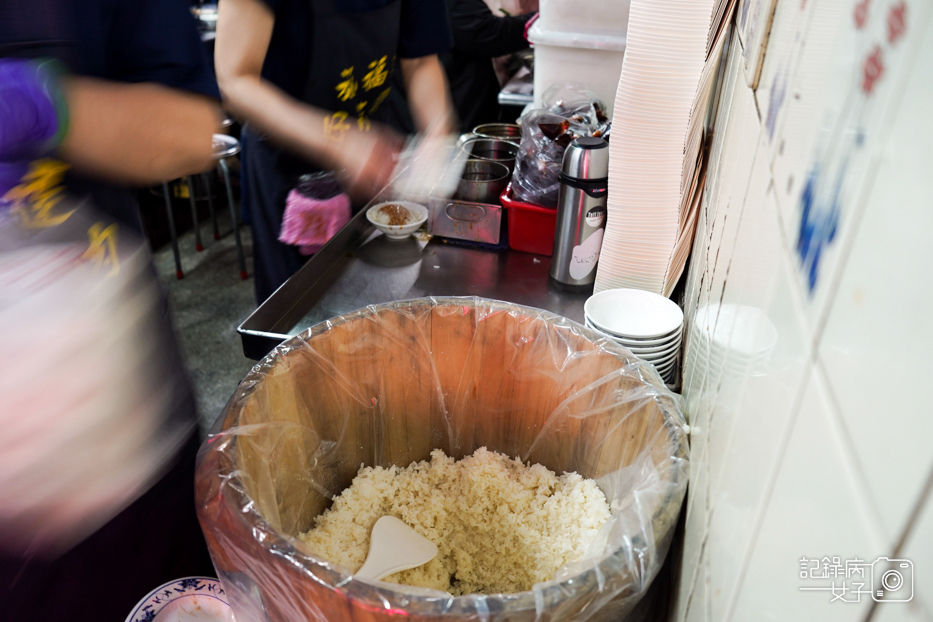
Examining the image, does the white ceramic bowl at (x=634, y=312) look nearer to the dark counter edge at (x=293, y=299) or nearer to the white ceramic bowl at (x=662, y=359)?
the white ceramic bowl at (x=662, y=359)

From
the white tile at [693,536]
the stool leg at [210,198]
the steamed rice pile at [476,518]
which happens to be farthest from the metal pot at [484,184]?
the stool leg at [210,198]

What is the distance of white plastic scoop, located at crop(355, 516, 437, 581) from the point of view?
887mm

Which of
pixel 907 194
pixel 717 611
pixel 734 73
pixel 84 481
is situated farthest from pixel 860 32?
pixel 84 481

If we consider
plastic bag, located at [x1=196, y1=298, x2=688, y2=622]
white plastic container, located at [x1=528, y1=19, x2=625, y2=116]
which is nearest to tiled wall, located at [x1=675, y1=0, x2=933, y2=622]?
plastic bag, located at [x1=196, y1=298, x2=688, y2=622]

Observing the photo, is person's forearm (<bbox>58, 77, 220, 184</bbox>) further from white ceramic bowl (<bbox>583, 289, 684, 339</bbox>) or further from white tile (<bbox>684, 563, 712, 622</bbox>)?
white tile (<bbox>684, 563, 712, 622</bbox>)

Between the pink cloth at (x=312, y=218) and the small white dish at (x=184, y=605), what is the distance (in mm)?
949

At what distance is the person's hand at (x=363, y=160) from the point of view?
4.92 feet

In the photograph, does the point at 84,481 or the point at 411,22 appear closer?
the point at 84,481

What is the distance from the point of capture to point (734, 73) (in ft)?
3.28

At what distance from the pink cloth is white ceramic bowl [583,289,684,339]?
800 millimetres

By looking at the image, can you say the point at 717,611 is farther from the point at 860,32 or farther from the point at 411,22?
the point at 411,22

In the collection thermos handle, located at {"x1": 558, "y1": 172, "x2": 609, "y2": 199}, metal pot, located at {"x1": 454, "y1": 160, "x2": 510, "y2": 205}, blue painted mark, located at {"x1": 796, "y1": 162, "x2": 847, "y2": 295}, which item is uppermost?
blue painted mark, located at {"x1": 796, "y1": 162, "x2": 847, "y2": 295}

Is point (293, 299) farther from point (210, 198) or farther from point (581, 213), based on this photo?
point (210, 198)

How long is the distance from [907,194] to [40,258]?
3.17 ft
